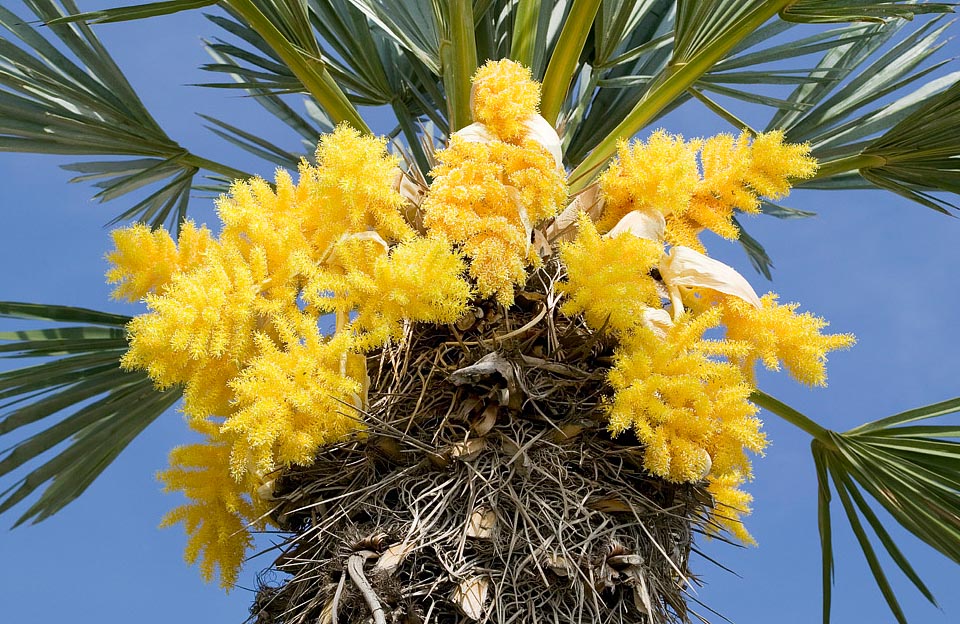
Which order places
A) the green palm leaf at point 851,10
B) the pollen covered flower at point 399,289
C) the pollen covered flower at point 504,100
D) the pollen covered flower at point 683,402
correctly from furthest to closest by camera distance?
the green palm leaf at point 851,10 → the pollen covered flower at point 504,100 → the pollen covered flower at point 683,402 → the pollen covered flower at point 399,289

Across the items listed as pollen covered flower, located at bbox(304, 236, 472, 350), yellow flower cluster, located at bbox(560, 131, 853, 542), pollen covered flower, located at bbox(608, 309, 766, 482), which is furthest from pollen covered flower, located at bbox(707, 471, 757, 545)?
pollen covered flower, located at bbox(304, 236, 472, 350)

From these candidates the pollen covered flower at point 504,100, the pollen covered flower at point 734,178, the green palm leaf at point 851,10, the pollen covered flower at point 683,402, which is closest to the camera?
the pollen covered flower at point 683,402

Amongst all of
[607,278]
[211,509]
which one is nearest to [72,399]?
[211,509]

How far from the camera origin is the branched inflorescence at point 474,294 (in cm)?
171

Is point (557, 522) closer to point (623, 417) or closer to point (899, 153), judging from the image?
point (623, 417)

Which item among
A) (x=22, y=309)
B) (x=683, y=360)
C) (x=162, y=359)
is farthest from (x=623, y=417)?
(x=22, y=309)

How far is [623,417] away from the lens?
1.73 m

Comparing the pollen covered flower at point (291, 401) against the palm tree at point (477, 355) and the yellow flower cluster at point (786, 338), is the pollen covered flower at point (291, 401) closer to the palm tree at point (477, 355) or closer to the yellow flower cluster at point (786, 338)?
the palm tree at point (477, 355)

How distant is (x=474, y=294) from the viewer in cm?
186

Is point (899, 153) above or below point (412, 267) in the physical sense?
above

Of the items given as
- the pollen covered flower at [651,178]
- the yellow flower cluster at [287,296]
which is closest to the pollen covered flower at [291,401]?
the yellow flower cluster at [287,296]

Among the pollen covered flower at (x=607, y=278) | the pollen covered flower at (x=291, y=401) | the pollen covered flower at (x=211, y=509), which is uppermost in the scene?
the pollen covered flower at (x=607, y=278)

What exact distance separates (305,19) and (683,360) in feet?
3.67

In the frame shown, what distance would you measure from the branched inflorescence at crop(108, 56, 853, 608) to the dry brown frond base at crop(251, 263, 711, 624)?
0.02m
